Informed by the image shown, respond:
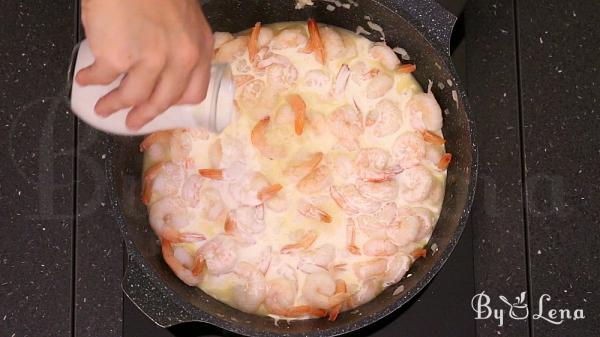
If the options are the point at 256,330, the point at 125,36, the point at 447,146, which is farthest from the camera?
the point at 447,146

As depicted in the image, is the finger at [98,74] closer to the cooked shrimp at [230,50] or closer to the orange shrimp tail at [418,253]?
the cooked shrimp at [230,50]

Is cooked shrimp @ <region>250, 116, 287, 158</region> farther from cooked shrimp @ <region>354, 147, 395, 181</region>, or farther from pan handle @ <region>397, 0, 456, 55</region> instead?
pan handle @ <region>397, 0, 456, 55</region>

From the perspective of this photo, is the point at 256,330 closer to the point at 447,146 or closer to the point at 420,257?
the point at 420,257

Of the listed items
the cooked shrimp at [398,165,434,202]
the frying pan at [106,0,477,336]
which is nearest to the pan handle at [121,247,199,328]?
the frying pan at [106,0,477,336]

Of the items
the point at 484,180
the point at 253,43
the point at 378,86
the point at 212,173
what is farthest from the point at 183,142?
the point at 484,180

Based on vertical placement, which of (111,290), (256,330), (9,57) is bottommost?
(111,290)

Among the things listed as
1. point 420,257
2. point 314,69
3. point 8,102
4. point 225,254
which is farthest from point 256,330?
point 8,102

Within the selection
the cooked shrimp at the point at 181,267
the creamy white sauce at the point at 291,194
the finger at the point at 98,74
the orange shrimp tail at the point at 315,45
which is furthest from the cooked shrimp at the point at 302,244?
the finger at the point at 98,74
